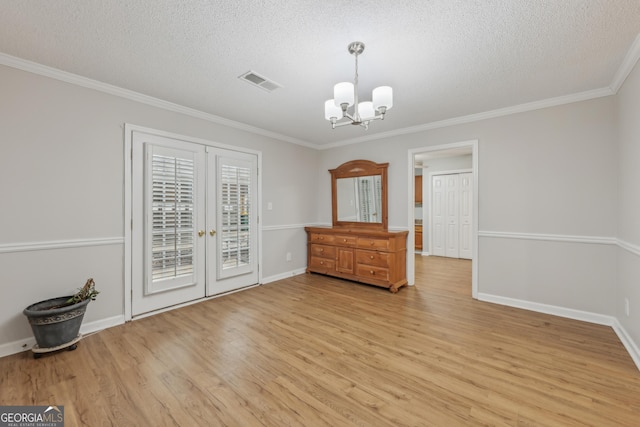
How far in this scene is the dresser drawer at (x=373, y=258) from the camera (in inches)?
159

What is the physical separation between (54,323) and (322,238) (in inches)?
136

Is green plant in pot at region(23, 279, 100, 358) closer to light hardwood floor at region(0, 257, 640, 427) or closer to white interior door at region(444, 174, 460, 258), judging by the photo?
light hardwood floor at region(0, 257, 640, 427)

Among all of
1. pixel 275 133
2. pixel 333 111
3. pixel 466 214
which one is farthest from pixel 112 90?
pixel 466 214

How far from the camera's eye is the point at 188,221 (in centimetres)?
344

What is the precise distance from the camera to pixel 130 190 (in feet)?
9.73

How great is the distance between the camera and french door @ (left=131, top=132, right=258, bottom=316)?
3.07 metres

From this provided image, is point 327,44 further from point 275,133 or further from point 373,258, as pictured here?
point 373,258

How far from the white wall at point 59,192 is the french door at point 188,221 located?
0.65 feet

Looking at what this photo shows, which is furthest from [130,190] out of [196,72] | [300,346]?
[300,346]

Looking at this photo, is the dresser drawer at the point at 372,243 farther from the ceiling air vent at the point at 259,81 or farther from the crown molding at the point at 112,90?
the ceiling air vent at the point at 259,81

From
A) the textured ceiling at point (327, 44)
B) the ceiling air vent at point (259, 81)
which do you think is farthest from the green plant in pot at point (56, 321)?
the ceiling air vent at point (259, 81)

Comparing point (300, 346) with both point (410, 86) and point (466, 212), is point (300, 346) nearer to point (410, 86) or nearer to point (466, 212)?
point (410, 86)

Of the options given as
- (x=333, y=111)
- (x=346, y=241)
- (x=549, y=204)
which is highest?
(x=333, y=111)

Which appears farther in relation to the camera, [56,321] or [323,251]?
[323,251]
